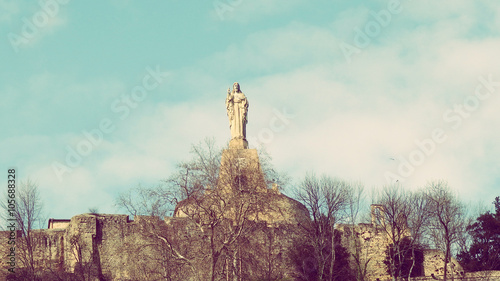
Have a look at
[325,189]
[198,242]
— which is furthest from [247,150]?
[198,242]

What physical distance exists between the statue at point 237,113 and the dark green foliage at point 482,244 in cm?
1584

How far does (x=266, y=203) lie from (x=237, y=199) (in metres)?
1.42

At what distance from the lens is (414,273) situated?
4656cm

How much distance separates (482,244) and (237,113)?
17508mm

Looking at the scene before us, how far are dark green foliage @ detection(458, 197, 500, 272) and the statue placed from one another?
15842 mm

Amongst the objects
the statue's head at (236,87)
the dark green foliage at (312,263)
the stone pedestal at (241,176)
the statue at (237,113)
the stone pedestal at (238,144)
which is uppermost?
the statue's head at (236,87)

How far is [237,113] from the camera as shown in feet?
160

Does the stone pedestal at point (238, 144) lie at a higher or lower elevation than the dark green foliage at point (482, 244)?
higher

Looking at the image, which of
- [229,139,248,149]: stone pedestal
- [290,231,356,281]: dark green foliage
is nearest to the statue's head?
[229,139,248,149]: stone pedestal

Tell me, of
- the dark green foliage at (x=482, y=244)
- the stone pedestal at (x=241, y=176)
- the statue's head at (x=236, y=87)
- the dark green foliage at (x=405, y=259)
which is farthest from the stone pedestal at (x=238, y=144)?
the dark green foliage at (x=482, y=244)

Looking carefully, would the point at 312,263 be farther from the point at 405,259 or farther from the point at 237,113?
the point at 237,113

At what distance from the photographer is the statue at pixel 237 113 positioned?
158 ft

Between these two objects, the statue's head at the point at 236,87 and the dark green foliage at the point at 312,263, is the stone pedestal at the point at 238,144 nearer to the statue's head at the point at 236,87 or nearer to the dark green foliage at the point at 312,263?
the statue's head at the point at 236,87

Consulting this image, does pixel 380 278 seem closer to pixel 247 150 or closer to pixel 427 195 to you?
pixel 427 195
